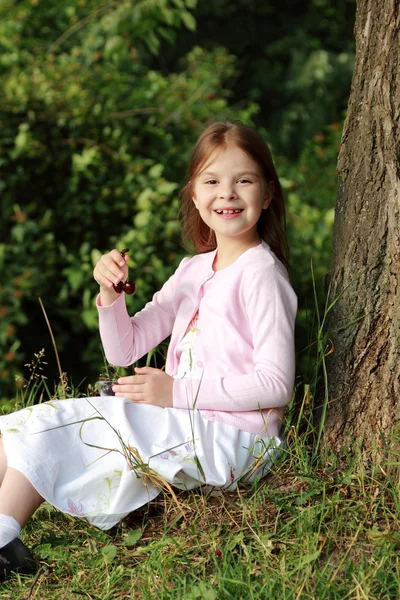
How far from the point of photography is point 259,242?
3.04 m

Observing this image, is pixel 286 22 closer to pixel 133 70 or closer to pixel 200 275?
pixel 133 70

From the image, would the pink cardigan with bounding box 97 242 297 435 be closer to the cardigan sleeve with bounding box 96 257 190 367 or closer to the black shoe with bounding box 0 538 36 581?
the cardigan sleeve with bounding box 96 257 190 367

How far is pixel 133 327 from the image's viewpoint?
10.5ft

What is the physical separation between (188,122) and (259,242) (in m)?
2.88

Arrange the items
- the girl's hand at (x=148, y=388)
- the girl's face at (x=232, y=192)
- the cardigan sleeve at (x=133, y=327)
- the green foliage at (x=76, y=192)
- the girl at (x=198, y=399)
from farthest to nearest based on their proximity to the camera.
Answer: the green foliage at (x=76, y=192) < the cardigan sleeve at (x=133, y=327) < the girl's face at (x=232, y=192) < the girl's hand at (x=148, y=388) < the girl at (x=198, y=399)

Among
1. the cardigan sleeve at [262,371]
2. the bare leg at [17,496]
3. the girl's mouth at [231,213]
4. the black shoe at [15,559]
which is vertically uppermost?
the girl's mouth at [231,213]

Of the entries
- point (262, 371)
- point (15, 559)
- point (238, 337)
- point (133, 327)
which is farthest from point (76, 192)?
point (15, 559)

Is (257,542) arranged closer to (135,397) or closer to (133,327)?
(135,397)

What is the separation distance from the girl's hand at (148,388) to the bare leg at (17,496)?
384 mm

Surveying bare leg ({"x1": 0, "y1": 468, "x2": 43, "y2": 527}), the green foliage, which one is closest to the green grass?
bare leg ({"x1": 0, "y1": 468, "x2": 43, "y2": 527})

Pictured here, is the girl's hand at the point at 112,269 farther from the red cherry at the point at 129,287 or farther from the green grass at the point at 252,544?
the green grass at the point at 252,544

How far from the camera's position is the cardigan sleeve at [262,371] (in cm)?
271

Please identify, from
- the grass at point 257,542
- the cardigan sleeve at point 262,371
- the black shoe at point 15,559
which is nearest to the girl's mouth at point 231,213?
the cardigan sleeve at point 262,371

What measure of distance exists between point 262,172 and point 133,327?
681mm
